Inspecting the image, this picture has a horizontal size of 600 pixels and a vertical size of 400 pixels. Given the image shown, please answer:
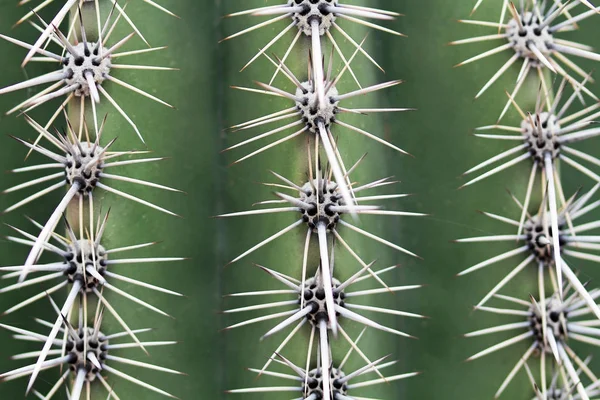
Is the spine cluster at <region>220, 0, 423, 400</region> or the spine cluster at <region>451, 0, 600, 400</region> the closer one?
the spine cluster at <region>220, 0, 423, 400</region>

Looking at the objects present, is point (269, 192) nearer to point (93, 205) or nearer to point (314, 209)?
point (314, 209)

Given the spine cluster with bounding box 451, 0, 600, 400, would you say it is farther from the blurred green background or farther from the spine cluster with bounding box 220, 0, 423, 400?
the spine cluster with bounding box 220, 0, 423, 400

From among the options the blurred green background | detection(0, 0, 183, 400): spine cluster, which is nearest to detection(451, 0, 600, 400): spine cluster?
the blurred green background

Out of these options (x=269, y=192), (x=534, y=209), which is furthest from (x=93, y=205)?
(x=534, y=209)

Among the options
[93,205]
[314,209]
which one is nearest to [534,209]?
[314,209]

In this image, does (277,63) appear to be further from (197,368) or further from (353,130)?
(197,368)

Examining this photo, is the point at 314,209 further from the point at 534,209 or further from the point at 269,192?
the point at 534,209

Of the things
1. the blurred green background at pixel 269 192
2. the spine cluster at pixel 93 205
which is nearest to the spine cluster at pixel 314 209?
the blurred green background at pixel 269 192

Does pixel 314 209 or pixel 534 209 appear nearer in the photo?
pixel 314 209
